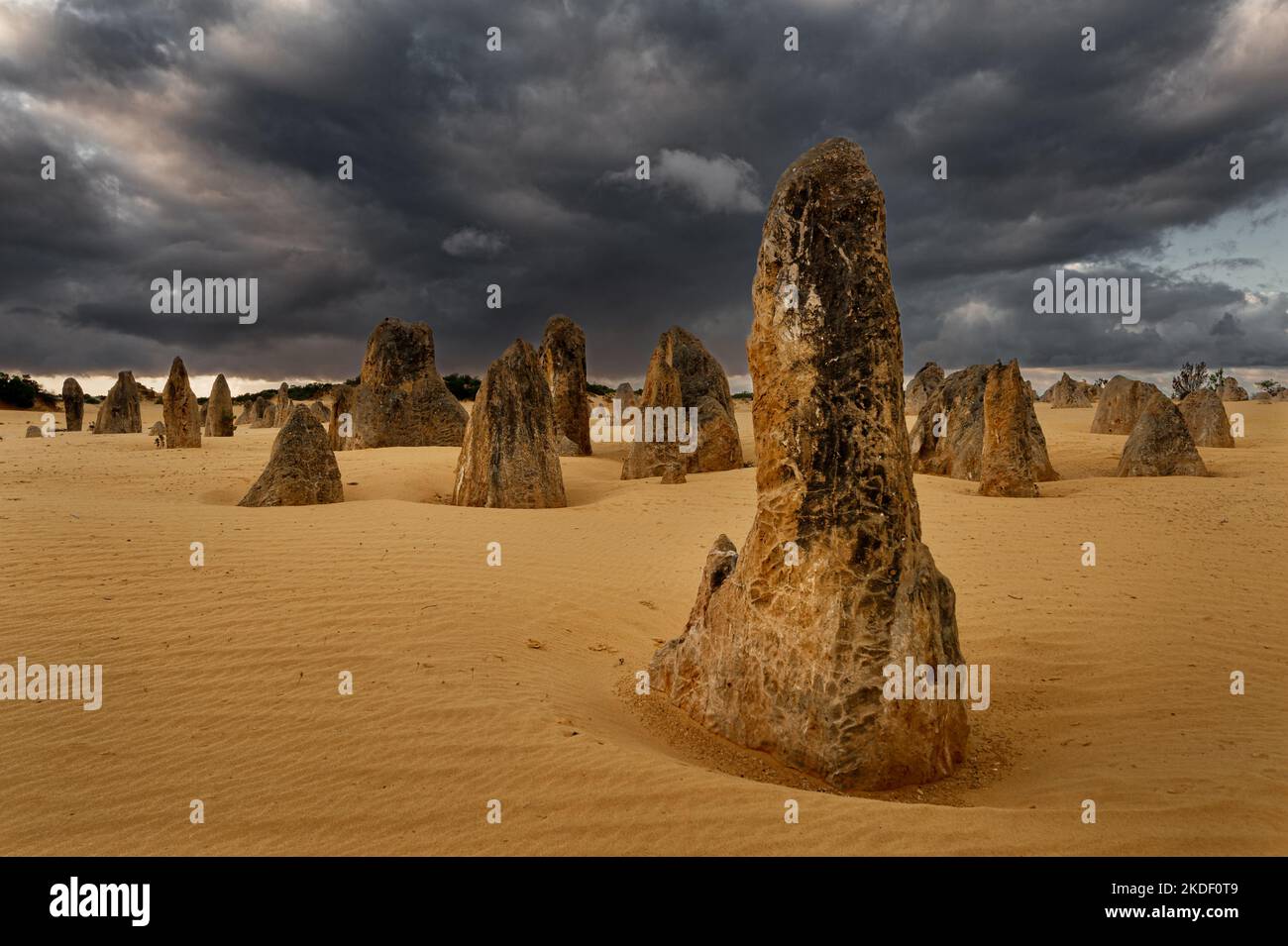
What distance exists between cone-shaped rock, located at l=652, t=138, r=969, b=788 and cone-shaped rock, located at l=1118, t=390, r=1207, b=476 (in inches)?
536

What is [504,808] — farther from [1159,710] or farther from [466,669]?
[1159,710]

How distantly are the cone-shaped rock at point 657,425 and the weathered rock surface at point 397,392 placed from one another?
599cm

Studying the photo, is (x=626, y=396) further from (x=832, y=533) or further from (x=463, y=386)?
(x=832, y=533)

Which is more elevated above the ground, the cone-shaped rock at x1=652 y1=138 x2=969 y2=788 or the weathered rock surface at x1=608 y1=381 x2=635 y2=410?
the weathered rock surface at x1=608 y1=381 x2=635 y2=410

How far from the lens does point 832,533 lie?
176 inches

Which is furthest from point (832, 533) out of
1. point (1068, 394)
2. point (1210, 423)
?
point (1068, 394)

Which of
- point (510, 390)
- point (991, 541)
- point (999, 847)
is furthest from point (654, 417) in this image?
point (999, 847)

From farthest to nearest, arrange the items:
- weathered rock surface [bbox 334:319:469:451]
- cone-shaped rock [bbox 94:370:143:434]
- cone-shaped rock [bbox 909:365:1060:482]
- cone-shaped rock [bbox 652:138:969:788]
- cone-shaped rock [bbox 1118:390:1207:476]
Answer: cone-shaped rock [bbox 94:370:143:434] < weathered rock surface [bbox 334:319:469:451] < cone-shaped rock [bbox 909:365:1060:482] < cone-shaped rock [bbox 1118:390:1207:476] < cone-shaped rock [bbox 652:138:969:788]

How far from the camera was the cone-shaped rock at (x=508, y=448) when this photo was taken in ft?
40.2

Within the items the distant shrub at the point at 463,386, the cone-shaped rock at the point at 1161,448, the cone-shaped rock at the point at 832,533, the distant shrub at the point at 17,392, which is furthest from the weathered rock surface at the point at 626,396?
the distant shrub at the point at 17,392

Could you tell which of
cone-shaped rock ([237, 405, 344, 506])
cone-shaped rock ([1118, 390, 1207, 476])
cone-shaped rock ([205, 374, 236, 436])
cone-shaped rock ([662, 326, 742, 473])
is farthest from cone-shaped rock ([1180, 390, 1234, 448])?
cone-shaped rock ([205, 374, 236, 436])

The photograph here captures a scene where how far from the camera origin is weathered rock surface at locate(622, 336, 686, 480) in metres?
15.9

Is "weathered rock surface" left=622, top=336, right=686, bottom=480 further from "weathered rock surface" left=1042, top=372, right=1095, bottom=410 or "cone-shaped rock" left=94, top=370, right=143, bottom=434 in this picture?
"weathered rock surface" left=1042, top=372, right=1095, bottom=410

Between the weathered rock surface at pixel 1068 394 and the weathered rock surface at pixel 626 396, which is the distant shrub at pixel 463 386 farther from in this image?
the weathered rock surface at pixel 1068 394
